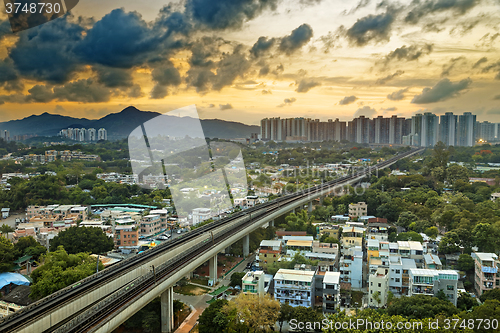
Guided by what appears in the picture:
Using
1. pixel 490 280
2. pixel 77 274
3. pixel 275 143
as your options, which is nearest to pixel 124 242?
pixel 77 274

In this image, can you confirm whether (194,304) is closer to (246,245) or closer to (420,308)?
(246,245)

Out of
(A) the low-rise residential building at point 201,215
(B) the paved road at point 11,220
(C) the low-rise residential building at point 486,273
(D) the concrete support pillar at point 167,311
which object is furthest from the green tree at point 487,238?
(B) the paved road at point 11,220

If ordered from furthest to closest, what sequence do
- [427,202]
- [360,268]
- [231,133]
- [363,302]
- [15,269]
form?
[231,133]
[427,202]
[15,269]
[360,268]
[363,302]

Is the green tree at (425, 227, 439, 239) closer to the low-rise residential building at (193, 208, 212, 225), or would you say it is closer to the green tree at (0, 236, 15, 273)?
the low-rise residential building at (193, 208, 212, 225)

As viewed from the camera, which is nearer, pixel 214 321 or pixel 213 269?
pixel 214 321

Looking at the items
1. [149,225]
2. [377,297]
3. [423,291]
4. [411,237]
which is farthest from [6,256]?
[411,237]

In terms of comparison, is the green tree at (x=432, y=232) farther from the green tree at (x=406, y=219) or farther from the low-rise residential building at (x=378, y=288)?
the low-rise residential building at (x=378, y=288)

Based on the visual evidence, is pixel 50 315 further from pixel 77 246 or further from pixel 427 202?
pixel 427 202
